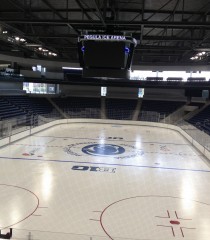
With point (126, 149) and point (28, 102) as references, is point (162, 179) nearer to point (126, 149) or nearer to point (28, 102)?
point (126, 149)

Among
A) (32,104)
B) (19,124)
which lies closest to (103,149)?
(19,124)

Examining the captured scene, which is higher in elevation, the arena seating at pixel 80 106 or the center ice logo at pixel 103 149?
the arena seating at pixel 80 106

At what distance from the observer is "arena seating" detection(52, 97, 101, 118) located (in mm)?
22222

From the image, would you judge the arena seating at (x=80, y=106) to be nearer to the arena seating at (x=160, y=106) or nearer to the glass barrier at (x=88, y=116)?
the glass barrier at (x=88, y=116)

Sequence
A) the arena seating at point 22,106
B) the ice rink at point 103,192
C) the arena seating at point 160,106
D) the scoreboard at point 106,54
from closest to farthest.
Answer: the ice rink at point 103,192
the scoreboard at point 106,54
the arena seating at point 22,106
the arena seating at point 160,106

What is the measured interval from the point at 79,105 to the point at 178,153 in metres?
14.2

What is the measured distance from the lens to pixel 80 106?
24.5m

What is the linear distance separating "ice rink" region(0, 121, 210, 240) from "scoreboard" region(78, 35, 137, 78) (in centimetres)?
312

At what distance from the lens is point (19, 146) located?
1211 centimetres

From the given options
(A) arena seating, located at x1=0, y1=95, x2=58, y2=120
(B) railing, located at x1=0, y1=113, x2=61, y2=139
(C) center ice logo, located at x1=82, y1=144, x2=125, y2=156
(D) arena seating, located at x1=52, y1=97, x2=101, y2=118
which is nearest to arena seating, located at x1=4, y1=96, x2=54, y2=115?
(A) arena seating, located at x1=0, y1=95, x2=58, y2=120

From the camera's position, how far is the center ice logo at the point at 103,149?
11.3 m

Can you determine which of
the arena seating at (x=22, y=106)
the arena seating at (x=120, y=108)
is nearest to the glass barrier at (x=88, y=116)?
the arena seating at (x=120, y=108)

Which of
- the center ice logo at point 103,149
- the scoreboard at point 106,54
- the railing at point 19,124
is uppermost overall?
the scoreboard at point 106,54

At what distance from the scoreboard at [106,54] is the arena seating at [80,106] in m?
14.4
